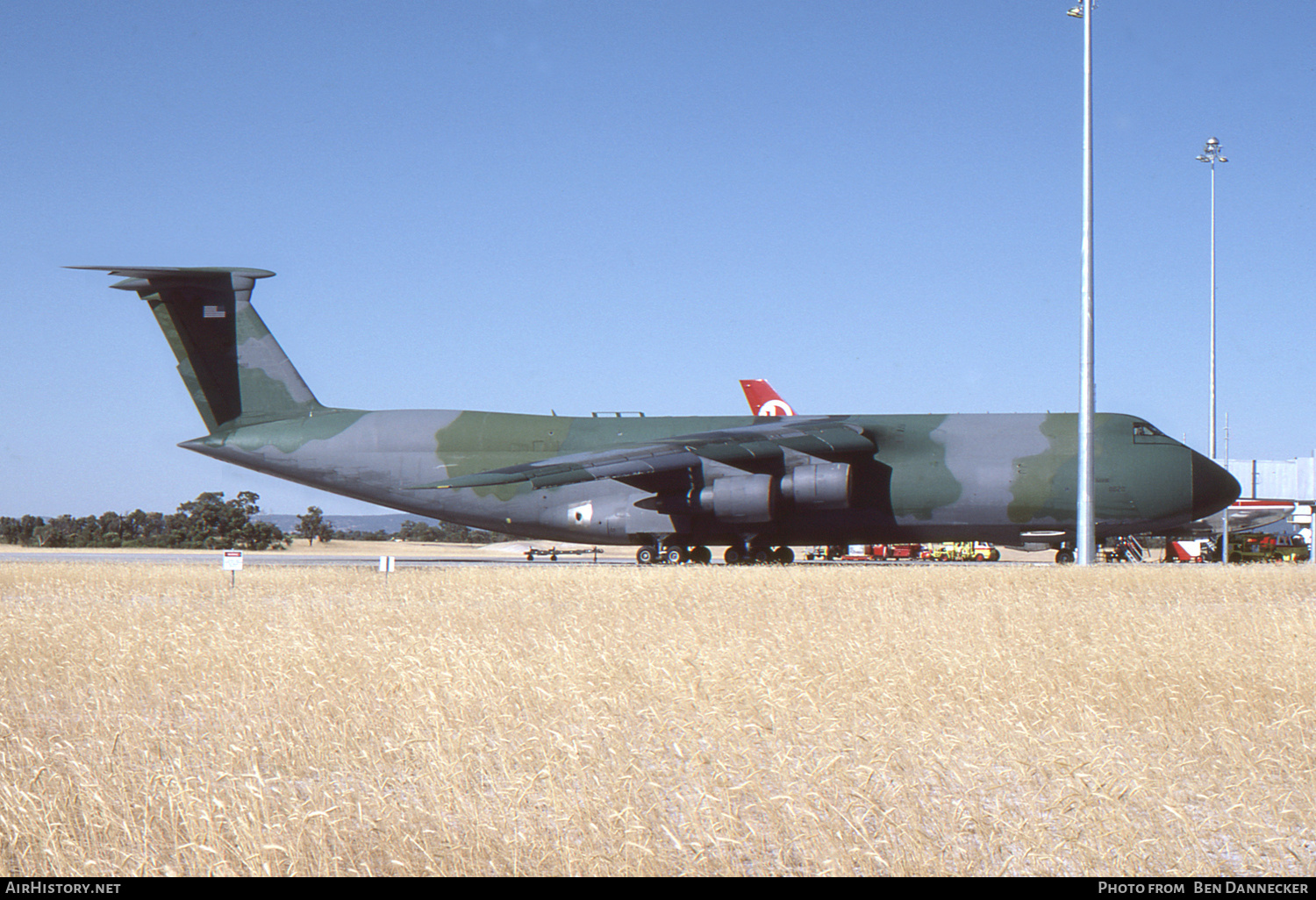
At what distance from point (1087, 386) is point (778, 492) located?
7.67m

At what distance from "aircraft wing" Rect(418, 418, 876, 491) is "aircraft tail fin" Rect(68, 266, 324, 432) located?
7.96 metres

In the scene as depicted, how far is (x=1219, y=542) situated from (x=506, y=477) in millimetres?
33605

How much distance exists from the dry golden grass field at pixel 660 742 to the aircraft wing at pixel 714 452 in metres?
10.7

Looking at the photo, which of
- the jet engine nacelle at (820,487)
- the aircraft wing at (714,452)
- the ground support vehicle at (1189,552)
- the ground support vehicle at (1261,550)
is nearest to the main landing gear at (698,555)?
the aircraft wing at (714,452)

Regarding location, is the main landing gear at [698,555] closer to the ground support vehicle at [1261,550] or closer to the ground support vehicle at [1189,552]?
the ground support vehicle at [1189,552]

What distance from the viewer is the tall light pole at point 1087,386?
23062mm

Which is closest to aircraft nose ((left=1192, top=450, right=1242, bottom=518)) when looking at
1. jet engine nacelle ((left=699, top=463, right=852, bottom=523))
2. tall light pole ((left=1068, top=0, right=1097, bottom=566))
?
tall light pole ((left=1068, top=0, right=1097, bottom=566))

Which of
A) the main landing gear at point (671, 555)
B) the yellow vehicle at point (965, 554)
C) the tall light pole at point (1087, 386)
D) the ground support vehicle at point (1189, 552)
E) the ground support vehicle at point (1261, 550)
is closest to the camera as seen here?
the tall light pole at point (1087, 386)

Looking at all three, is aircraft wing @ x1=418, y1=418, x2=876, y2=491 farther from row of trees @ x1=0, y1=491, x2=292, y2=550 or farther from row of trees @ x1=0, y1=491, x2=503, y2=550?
row of trees @ x1=0, y1=491, x2=292, y2=550

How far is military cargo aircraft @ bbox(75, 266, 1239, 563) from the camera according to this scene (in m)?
25.7

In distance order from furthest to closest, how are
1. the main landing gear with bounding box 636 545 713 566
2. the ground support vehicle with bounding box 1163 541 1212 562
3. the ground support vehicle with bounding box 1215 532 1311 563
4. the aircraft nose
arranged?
the ground support vehicle with bounding box 1163 541 1212 562, the ground support vehicle with bounding box 1215 532 1311 563, the main landing gear with bounding box 636 545 713 566, the aircraft nose

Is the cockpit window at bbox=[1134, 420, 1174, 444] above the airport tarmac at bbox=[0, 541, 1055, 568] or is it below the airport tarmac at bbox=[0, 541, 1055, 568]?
above
